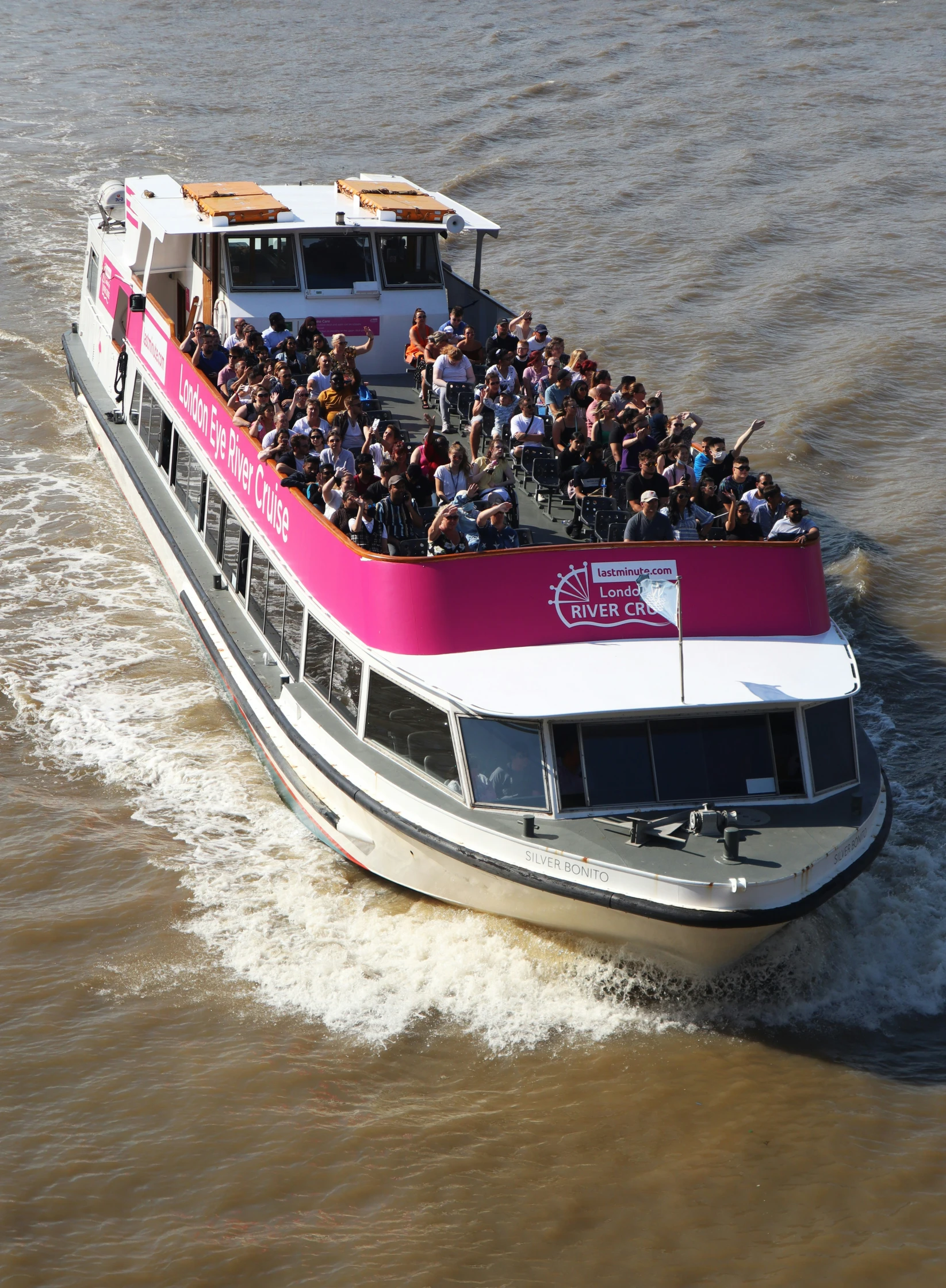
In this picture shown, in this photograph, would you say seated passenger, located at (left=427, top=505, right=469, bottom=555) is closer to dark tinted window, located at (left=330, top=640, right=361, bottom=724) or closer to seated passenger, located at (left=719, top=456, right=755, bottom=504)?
dark tinted window, located at (left=330, top=640, right=361, bottom=724)

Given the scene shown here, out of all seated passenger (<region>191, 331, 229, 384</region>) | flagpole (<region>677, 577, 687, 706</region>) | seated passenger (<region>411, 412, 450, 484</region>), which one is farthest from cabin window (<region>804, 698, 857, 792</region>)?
seated passenger (<region>191, 331, 229, 384</region>)

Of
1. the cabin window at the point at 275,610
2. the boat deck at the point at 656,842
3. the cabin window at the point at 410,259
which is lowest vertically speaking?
the boat deck at the point at 656,842

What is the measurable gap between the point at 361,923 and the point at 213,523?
5333mm

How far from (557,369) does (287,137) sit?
23.6 m

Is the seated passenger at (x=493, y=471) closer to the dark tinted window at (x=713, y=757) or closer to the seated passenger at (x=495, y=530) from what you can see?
A: the seated passenger at (x=495, y=530)

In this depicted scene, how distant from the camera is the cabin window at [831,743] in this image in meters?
9.62

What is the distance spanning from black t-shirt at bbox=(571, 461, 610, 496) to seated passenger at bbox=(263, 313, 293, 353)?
172 inches

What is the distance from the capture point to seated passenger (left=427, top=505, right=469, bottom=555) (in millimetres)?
10281

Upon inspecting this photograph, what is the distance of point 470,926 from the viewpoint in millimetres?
10156

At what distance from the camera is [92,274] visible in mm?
19562

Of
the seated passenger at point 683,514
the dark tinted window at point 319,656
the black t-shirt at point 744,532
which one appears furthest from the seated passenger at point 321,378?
the black t-shirt at point 744,532

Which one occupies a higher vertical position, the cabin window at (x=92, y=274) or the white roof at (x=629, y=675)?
the cabin window at (x=92, y=274)

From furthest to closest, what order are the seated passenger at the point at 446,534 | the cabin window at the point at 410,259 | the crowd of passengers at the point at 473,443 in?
the cabin window at the point at 410,259
the crowd of passengers at the point at 473,443
the seated passenger at the point at 446,534

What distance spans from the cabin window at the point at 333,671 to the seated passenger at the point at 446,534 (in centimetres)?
106
